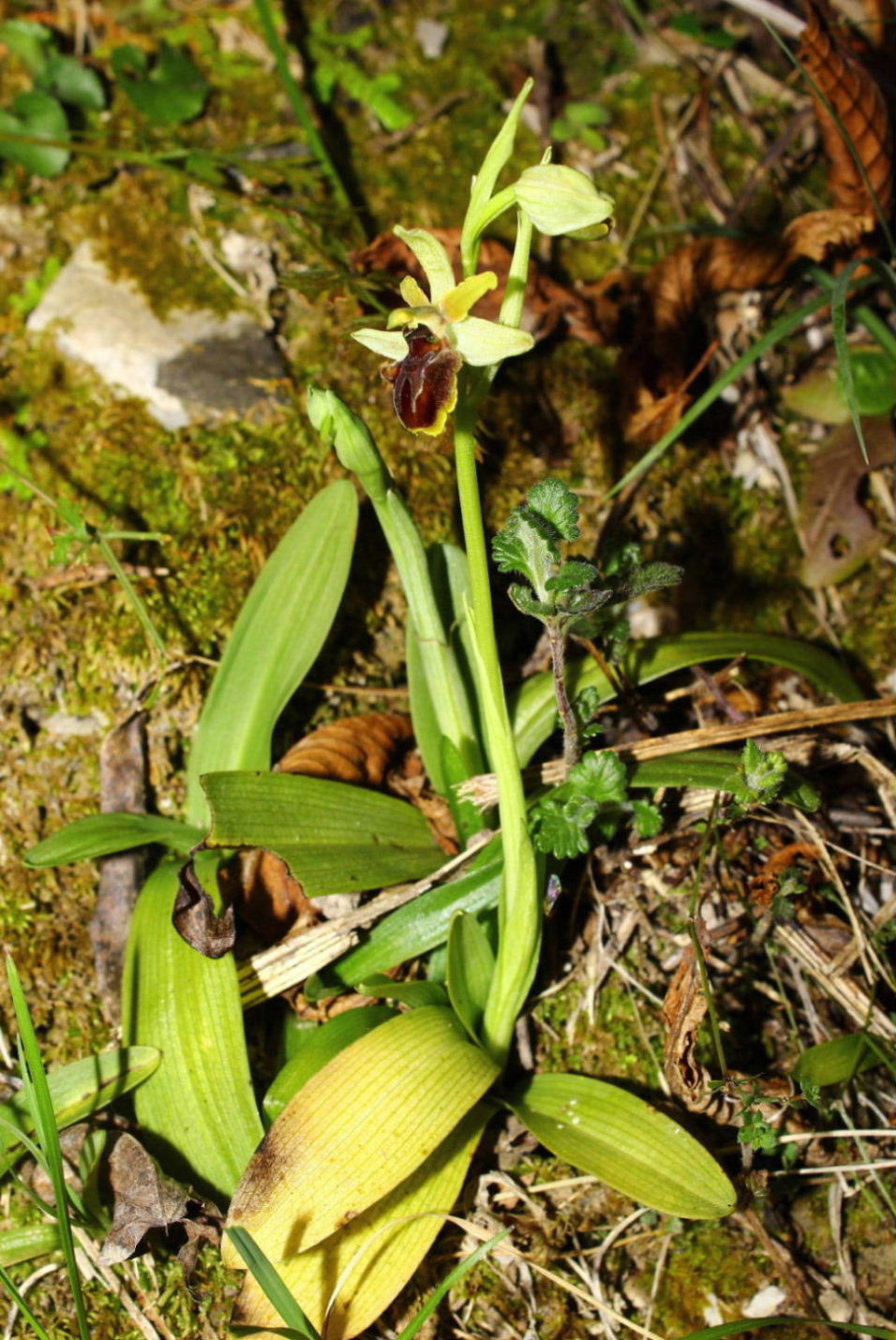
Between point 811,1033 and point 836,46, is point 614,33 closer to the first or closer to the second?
point 836,46

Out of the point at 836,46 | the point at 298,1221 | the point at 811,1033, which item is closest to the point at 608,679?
the point at 811,1033

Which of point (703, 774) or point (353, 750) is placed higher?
point (703, 774)

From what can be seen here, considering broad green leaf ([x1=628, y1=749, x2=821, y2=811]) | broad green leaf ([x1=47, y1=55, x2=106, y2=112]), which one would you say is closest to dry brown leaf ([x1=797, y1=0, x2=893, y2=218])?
broad green leaf ([x1=628, y1=749, x2=821, y2=811])

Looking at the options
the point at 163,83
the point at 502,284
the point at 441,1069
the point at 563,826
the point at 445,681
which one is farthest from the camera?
the point at 163,83

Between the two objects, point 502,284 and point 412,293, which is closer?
point 412,293

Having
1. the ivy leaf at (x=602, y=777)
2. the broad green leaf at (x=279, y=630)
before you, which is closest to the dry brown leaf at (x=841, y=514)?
the ivy leaf at (x=602, y=777)

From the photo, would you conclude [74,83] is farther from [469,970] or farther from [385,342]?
[469,970]

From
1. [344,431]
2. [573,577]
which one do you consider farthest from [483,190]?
[573,577]
